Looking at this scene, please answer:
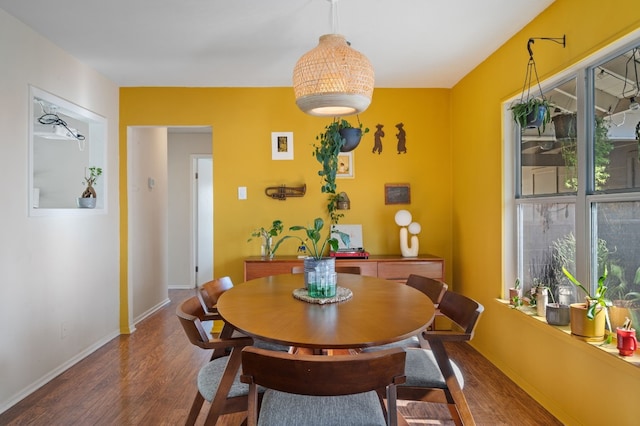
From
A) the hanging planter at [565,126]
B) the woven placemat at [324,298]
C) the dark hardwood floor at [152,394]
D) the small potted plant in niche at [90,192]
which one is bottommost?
the dark hardwood floor at [152,394]

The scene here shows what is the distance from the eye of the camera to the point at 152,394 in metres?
2.50

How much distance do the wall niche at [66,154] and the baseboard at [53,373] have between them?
116 cm

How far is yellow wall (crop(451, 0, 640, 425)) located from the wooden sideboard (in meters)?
0.37

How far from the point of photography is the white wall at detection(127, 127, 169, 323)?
3965 mm

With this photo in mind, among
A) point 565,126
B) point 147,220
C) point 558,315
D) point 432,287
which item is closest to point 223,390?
point 432,287

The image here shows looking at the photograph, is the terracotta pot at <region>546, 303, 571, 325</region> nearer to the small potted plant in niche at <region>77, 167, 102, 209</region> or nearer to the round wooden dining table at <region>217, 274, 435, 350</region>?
the round wooden dining table at <region>217, 274, 435, 350</region>

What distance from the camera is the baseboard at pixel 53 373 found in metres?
2.36

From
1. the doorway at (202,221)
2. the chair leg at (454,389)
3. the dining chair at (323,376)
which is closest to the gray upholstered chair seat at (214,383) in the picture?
the dining chair at (323,376)

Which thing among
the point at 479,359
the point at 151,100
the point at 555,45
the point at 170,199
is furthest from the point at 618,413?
the point at 170,199

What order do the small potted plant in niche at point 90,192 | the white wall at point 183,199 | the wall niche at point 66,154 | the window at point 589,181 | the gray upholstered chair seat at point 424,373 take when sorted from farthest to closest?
the white wall at point 183,199 < the small potted plant in niche at point 90,192 < the wall niche at point 66,154 < the window at point 589,181 < the gray upholstered chair seat at point 424,373

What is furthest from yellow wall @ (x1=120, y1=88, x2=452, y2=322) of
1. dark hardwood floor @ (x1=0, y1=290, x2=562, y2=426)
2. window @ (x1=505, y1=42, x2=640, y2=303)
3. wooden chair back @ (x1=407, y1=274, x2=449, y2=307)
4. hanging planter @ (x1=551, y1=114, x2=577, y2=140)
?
hanging planter @ (x1=551, y1=114, x2=577, y2=140)

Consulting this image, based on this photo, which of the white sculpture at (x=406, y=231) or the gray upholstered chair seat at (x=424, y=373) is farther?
the white sculpture at (x=406, y=231)

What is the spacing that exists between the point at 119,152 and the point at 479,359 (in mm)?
3815

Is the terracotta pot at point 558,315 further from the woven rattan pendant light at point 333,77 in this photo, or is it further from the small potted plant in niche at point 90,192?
the small potted plant in niche at point 90,192
